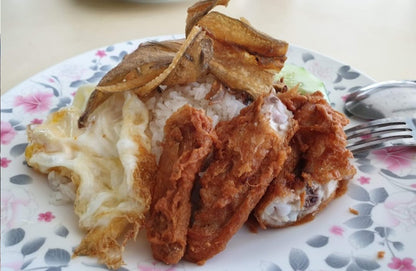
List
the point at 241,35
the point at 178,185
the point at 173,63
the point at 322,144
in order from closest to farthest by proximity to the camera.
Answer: the point at 178,185, the point at 322,144, the point at 173,63, the point at 241,35

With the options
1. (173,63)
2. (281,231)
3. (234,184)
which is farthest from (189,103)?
(281,231)

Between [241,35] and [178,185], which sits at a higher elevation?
[241,35]

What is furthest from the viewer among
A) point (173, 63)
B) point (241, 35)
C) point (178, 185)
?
point (241, 35)

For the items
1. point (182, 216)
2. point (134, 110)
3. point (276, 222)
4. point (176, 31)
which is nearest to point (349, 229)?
point (276, 222)

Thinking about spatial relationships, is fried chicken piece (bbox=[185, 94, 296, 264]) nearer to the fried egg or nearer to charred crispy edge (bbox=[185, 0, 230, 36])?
the fried egg

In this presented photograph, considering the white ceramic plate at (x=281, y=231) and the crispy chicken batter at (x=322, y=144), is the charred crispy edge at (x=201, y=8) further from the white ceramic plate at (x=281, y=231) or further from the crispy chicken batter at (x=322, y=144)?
the white ceramic plate at (x=281, y=231)

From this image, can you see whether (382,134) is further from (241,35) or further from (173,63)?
(173,63)

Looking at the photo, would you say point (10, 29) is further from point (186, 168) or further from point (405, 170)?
point (405, 170)

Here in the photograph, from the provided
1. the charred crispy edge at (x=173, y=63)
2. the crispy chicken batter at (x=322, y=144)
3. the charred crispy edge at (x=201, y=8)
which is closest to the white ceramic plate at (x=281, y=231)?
the crispy chicken batter at (x=322, y=144)
